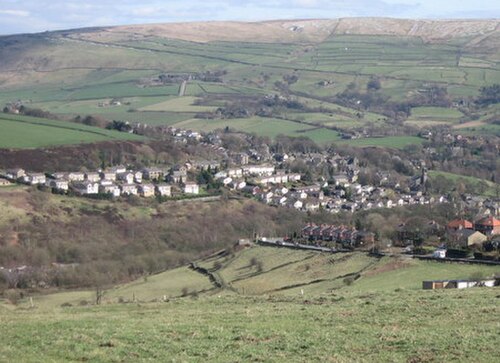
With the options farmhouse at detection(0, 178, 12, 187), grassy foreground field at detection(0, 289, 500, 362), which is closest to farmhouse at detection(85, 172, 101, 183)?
farmhouse at detection(0, 178, 12, 187)

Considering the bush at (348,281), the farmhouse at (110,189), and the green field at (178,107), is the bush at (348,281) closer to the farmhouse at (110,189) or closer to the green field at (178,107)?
the farmhouse at (110,189)

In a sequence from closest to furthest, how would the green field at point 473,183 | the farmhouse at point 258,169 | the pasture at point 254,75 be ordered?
the green field at point 473,183, the farmhouse at point 258,169, the pasture at point 254,75

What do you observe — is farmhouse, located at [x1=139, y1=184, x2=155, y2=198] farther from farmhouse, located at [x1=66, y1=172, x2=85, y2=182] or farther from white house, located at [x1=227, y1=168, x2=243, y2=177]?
white house, located at [x1=227, y1=168, x2=243, y2=177]

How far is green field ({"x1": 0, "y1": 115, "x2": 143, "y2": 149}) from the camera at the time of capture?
252ft

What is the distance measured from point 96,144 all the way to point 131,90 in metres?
57.9

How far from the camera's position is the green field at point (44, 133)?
76688 mm

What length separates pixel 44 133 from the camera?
80.1m

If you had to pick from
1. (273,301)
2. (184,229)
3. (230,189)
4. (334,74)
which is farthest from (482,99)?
(273,301)

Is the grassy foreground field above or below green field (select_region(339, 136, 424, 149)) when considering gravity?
above

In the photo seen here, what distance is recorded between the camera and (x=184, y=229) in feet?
191

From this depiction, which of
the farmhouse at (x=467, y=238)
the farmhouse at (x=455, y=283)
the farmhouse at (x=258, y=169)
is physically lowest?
the farmhouse at (x=258, y=169)

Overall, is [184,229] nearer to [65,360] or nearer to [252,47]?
[65,360]

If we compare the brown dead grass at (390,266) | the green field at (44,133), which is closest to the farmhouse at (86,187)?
the green field at (44,133)

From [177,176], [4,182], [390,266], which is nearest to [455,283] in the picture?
[390,266]
